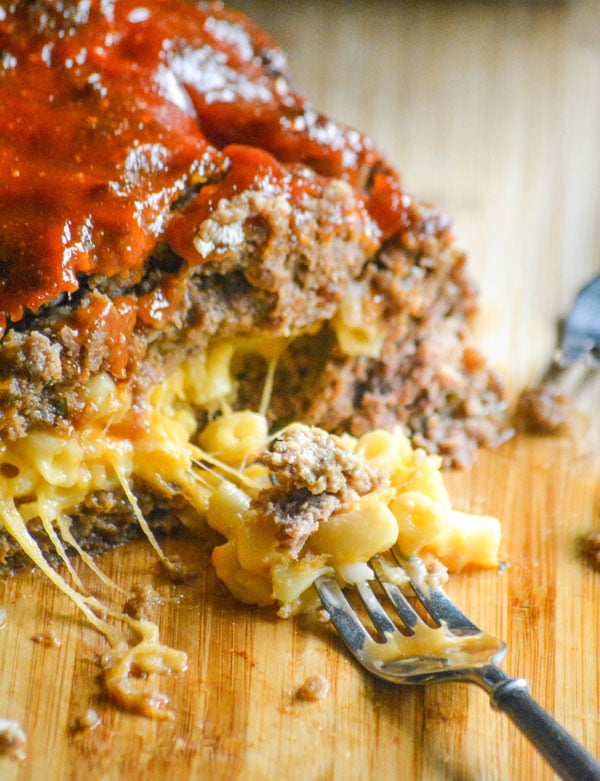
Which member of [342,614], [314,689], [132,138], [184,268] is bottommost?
[314,689]

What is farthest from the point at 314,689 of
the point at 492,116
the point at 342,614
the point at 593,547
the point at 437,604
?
the point at 492,116

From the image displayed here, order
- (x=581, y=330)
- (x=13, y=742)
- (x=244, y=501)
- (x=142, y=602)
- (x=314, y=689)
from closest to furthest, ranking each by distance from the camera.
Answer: (x=13, y=742) < (x=314, y=689) < (x=142, y=602) < (x=244, y=501) < (x=581, y=330)

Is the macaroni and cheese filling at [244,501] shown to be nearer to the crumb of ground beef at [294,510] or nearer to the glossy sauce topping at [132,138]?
the crumb of ground beef at [294,510]

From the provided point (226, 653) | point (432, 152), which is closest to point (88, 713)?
point (226, 653)

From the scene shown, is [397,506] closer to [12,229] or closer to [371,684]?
[371,684]

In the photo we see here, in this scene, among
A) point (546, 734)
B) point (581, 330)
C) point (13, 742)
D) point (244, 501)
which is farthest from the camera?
point (581, 330)

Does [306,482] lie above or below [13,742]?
above

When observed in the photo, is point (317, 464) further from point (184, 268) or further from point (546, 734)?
point (546, 734)

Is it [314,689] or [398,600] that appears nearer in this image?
[314,689]
